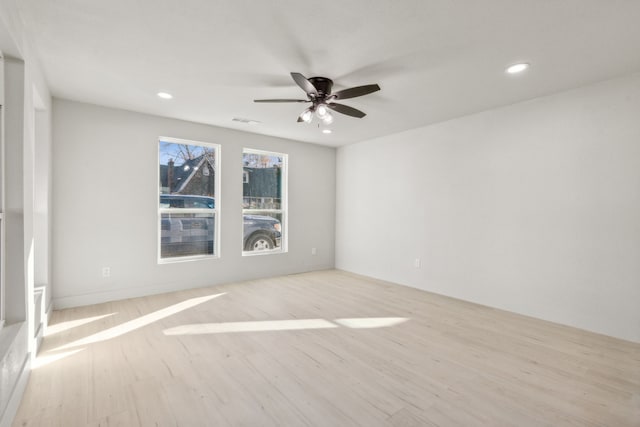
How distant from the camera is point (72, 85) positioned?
322 cm

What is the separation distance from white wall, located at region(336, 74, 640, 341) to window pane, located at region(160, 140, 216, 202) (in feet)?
9.19

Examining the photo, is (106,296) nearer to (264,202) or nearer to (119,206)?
(119,206)

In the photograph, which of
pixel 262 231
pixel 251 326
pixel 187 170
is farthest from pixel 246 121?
pixel 251 326

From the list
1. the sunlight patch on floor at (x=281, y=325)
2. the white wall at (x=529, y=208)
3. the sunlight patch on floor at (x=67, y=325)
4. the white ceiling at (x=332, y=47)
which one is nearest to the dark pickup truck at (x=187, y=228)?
the sunlight patch on floor at (x=67, y=325)

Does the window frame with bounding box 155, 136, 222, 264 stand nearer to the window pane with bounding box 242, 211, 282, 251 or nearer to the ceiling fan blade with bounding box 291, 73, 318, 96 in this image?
the window pane with bounding box 242, 211, 282, 251

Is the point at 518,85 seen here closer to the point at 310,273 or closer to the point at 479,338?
the point at 479,338

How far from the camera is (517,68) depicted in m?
2.75

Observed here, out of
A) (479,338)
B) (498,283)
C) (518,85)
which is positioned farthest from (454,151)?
(479,338)

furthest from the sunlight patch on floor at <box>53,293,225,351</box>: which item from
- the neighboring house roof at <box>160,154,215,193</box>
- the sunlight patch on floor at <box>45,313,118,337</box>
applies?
the neighboring house roof at <box>160,154,215,193</box>

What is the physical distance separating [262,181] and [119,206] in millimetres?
2175

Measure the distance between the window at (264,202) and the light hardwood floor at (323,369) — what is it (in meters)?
1.76

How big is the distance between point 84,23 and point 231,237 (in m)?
3.28

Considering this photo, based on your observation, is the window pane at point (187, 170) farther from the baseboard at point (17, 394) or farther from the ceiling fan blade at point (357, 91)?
the ceiling fan blade at point (357, 91)

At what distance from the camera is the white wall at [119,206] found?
144 inches
